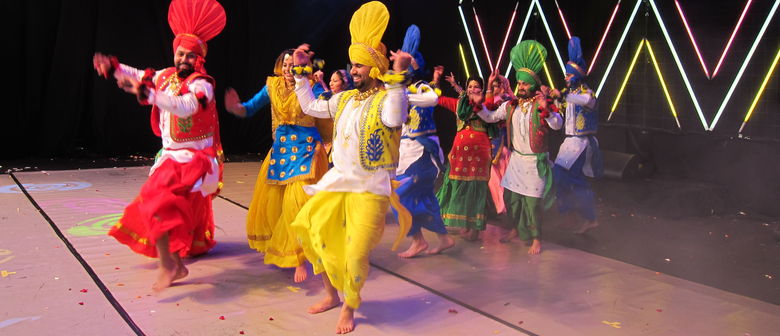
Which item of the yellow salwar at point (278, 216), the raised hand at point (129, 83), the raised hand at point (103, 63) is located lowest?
the yellow salwar at point (278, 216)

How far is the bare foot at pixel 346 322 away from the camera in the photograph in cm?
363

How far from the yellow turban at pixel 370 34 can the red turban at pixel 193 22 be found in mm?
920

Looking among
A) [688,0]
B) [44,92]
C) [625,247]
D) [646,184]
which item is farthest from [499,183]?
[44,92]

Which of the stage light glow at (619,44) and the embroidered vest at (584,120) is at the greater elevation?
the stage light glow at (619,44)

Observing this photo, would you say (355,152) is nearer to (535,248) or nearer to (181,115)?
(181,115)

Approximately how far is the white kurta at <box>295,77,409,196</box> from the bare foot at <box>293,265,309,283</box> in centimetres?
76

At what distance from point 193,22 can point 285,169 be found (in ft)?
3.26

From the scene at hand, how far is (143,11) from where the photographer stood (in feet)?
33.3

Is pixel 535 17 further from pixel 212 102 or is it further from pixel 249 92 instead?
pixel 212 102

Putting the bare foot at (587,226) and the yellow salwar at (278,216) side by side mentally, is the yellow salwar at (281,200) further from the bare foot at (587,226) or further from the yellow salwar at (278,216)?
the bare foot at (587,226)

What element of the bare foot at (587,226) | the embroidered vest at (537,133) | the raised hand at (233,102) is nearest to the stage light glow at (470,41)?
the bare foot at (587,226)

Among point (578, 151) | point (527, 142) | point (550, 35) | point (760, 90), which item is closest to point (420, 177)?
point (527, 142)

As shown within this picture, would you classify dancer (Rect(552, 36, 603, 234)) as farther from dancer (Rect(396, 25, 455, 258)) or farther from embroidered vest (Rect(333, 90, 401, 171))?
embroidered vest (Rect(333, 90, 401, 171))

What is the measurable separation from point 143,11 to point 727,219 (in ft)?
24.4
